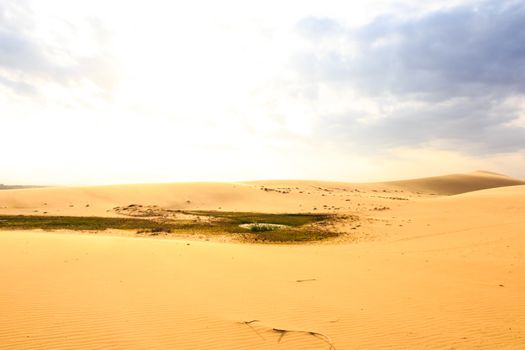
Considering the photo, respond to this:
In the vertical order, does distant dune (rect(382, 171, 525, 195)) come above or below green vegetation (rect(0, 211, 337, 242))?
above

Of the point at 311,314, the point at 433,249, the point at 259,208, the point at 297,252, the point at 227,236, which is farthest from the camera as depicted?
the point at 259,208

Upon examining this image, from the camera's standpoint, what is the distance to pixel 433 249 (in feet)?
58.2

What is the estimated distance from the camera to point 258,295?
29.3ft

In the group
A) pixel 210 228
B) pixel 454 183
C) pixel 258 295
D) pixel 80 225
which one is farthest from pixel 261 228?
pixel 454 183

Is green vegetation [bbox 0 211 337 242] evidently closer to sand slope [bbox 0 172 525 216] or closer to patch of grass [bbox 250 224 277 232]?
patch of grass [bbox 250 224 277 232]

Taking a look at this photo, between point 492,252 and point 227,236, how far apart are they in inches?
549

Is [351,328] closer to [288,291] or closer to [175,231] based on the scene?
[288,291]

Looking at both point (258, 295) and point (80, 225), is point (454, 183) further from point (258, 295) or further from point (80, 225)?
point (258, 295)

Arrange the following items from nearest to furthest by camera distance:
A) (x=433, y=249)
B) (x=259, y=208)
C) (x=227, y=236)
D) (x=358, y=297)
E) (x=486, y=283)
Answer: (x=358, y=297) < (x=486, y=283) < (x=433, y=249) < (x=227, y=236) < (x=259, y=208)

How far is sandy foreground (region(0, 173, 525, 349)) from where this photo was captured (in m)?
6.52

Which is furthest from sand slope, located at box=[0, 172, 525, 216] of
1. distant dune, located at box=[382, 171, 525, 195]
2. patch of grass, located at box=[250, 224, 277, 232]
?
distant dune, located at box=[382, 171, 525, 195]

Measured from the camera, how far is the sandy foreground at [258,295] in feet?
21.4

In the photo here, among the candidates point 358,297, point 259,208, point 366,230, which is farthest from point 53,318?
point 259,208

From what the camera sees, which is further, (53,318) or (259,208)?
(259,208)
